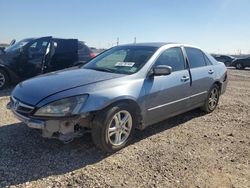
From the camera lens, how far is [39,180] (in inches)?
131

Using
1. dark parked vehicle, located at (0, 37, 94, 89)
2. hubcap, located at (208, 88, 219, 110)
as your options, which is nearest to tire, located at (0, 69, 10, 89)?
dark parked vehicle, located at (0, 37, 94, 89)

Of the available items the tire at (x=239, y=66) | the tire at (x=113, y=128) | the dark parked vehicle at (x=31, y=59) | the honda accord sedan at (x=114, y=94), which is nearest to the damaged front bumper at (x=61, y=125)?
the honda accord sedan at (x=114, y=94)

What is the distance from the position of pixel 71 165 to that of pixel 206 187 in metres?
1.70

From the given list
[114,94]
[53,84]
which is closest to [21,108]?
[53,84]

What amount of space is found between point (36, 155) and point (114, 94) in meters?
1.37

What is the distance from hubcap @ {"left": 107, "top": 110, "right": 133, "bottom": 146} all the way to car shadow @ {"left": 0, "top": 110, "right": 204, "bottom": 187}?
0.27 m

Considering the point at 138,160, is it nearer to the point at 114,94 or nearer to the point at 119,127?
the point at 119,127

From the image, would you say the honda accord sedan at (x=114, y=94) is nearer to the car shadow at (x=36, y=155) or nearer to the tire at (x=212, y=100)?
the car shadow at (x=36, y=155)

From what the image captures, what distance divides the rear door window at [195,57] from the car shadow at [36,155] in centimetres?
178

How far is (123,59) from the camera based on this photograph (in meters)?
5.09

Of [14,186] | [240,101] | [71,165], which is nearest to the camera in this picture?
[14,186]

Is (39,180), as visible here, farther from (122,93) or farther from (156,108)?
(156,108)

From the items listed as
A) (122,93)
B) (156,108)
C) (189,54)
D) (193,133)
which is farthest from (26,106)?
(189,54)

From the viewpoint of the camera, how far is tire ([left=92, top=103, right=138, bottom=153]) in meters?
3.82
